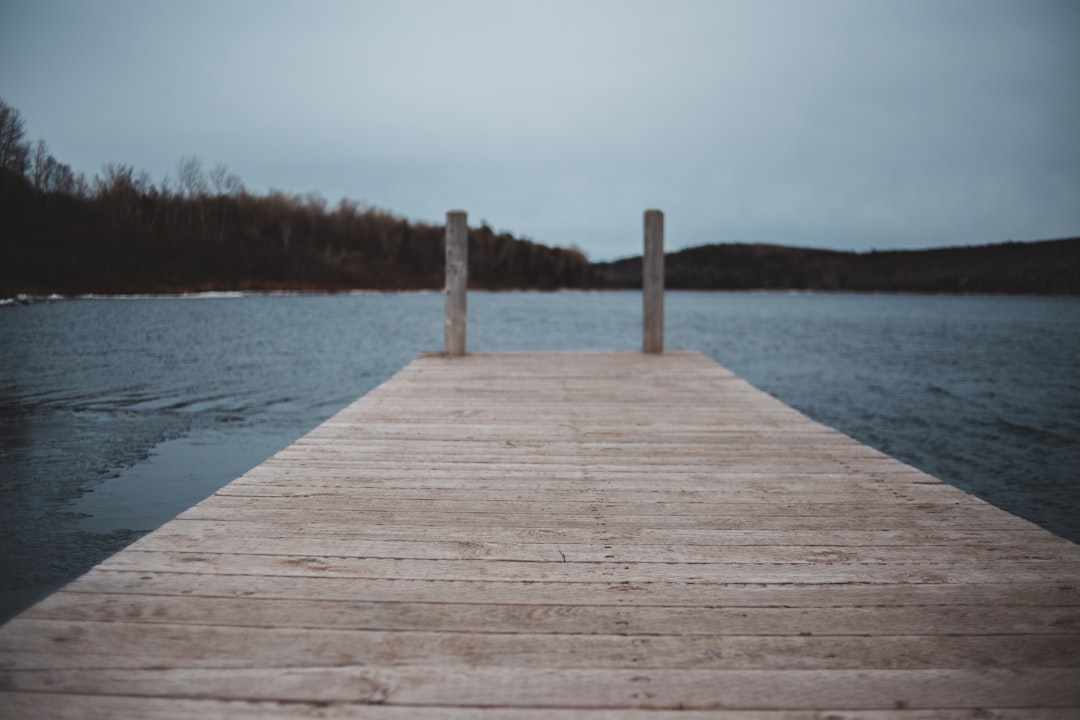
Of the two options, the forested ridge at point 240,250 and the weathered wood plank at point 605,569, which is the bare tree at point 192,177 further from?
the weathered wood plank at point 605,569

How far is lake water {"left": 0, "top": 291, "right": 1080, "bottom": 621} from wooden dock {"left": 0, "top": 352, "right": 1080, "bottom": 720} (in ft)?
4.82

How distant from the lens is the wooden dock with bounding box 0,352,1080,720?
3.82 ft

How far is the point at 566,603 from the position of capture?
1.52 m

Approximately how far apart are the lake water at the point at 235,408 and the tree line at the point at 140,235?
43.9 inches

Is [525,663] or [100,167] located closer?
[525,663]

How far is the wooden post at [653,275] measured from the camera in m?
6.21

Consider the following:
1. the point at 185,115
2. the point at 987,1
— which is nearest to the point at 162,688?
the point at 185,115

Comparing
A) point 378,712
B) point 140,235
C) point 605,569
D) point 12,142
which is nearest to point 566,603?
point 605,569

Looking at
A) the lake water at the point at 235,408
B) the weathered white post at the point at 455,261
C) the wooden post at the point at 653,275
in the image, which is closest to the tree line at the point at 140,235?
the lake water at the point at 235,408

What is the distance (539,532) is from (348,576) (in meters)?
0.60

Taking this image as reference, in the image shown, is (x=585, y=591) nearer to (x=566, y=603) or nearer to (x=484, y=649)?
(x=566, y=603)

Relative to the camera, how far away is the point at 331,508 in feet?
7.12

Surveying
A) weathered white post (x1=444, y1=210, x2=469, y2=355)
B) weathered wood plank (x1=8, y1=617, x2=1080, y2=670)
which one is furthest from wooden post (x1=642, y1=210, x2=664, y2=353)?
weathered wood plank (x1=8, y1=617, x2=1080, y2=670)

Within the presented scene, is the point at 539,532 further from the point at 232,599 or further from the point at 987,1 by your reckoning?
the point at 987,1
